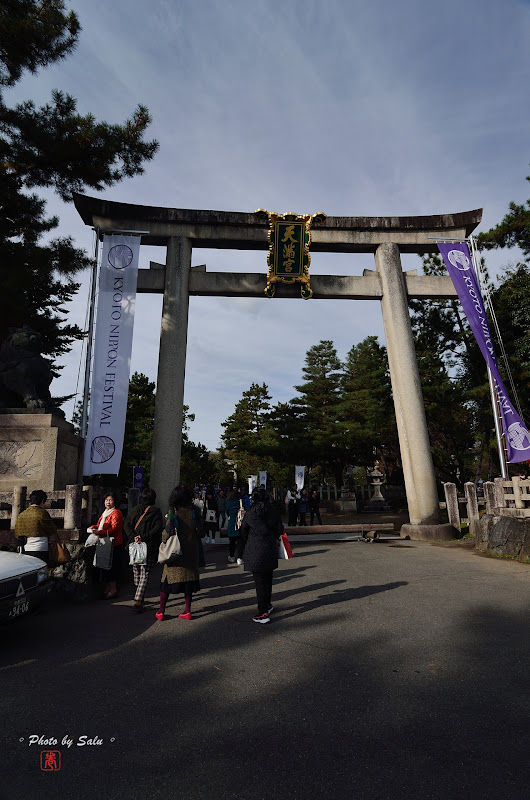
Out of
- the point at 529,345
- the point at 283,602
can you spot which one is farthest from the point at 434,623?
the point at 529,345

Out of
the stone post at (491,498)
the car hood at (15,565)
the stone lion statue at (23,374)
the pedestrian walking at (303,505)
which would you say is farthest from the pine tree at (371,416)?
the car hood at (15,565)

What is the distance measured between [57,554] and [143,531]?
121 cm

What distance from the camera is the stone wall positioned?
9.35 metres

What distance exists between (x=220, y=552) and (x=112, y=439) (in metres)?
4.24

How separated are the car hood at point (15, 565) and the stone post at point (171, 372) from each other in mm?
6729

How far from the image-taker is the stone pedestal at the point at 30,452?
8.33 meters

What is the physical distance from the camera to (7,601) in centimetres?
432

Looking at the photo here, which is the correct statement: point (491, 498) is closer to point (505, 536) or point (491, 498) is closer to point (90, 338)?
point (505, 536)

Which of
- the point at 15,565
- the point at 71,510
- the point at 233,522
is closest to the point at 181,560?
the point at 15,565

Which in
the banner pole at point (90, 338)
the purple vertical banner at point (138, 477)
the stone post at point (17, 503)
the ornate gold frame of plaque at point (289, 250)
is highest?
the ornate gold frame of plaque at point (289, 250)

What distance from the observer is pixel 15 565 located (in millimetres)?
4688

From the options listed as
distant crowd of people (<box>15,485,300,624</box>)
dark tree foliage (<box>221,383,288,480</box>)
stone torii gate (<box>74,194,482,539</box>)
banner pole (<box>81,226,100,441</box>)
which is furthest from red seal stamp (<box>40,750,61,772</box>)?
dark tree foliage (<box>221,383,288,480</box>)

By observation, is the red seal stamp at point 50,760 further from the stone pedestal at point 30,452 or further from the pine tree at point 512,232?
the pine tree at point 512,232

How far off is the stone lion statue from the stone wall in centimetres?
986
